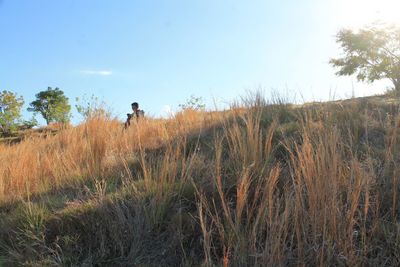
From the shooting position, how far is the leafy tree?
32062 mm

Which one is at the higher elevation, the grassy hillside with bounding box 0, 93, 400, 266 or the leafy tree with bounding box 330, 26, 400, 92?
the leafy tree with bounding box 330, 26, 400, 92

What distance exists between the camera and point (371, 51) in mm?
32844

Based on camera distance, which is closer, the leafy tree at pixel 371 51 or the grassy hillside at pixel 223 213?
the grassy hillside at pixel 223 213

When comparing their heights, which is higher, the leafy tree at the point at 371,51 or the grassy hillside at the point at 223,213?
the leafy tree at the point at 371,51

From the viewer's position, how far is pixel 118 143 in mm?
5762

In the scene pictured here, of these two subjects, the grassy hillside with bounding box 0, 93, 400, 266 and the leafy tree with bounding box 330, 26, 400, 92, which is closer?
the grassy hillside with bounding box 0, 93, 400, 266

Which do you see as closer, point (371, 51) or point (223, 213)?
point (223, 213)

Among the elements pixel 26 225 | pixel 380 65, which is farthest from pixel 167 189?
pixel 380 65

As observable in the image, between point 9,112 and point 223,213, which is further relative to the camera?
point 9,112

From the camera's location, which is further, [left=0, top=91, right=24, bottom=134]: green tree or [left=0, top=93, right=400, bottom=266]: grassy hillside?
[left=0, top=91, right=24, bottom=134]: green tree

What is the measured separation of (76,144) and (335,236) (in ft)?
13.3

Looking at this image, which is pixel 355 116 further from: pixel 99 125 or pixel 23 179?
pixel 23 179

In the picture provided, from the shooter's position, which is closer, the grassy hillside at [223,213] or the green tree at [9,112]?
the grassy hillside at [223,213]

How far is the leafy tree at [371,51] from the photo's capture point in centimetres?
3206
